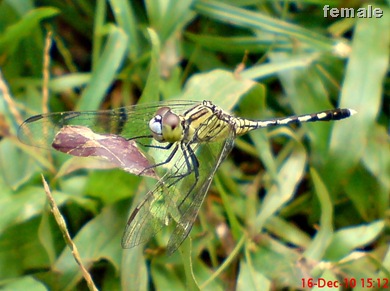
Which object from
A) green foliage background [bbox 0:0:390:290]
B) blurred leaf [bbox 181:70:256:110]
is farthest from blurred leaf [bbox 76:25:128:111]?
blurred leaf [bbox 181:70:256:110]

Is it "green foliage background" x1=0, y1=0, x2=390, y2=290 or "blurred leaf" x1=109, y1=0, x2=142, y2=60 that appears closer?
"green foliage background" x1=0, y1=0, x2=390, y2=290

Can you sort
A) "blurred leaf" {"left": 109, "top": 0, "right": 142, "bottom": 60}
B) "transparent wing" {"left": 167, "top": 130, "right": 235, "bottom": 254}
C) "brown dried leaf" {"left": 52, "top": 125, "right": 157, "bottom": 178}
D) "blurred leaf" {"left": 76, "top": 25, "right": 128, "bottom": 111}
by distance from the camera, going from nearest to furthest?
"transparent wing" {"left": 167, "top": 130, "right": 235, "bottom": 254} → "brown dried leaf" {"left": 52, "top": 125, "right": 157, "bottom": 178} → "blurred leaf" {"left": 76, "top": 25, "right": 128, "bottom": 111} → "blurred leaf" {"left": 109, "top": 0, "right": 142, "bottom": 60}

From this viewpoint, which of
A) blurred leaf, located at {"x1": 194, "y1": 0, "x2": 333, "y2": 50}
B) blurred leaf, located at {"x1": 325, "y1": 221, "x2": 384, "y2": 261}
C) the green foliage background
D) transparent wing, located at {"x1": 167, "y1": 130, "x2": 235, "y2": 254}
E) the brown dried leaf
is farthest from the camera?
blurred leaf, located at {"x1": 194, "y1": 0, "x2": 333, "y2": 50}

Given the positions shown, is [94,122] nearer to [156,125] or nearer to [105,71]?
[156,125]

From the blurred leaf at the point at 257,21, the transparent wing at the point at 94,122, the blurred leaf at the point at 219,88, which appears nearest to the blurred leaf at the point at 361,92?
the blurred leaf at the point at 257,21

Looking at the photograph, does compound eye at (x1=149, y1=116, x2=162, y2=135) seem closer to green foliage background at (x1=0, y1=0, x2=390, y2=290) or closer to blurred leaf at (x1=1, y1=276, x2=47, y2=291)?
green foliage background at (x1=0, y1=0, x2=390, y2=290)

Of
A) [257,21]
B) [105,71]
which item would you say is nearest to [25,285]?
[105,71]

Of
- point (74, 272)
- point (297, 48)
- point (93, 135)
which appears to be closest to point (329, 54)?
point (297, 48)

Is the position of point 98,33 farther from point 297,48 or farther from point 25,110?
point 297,48
